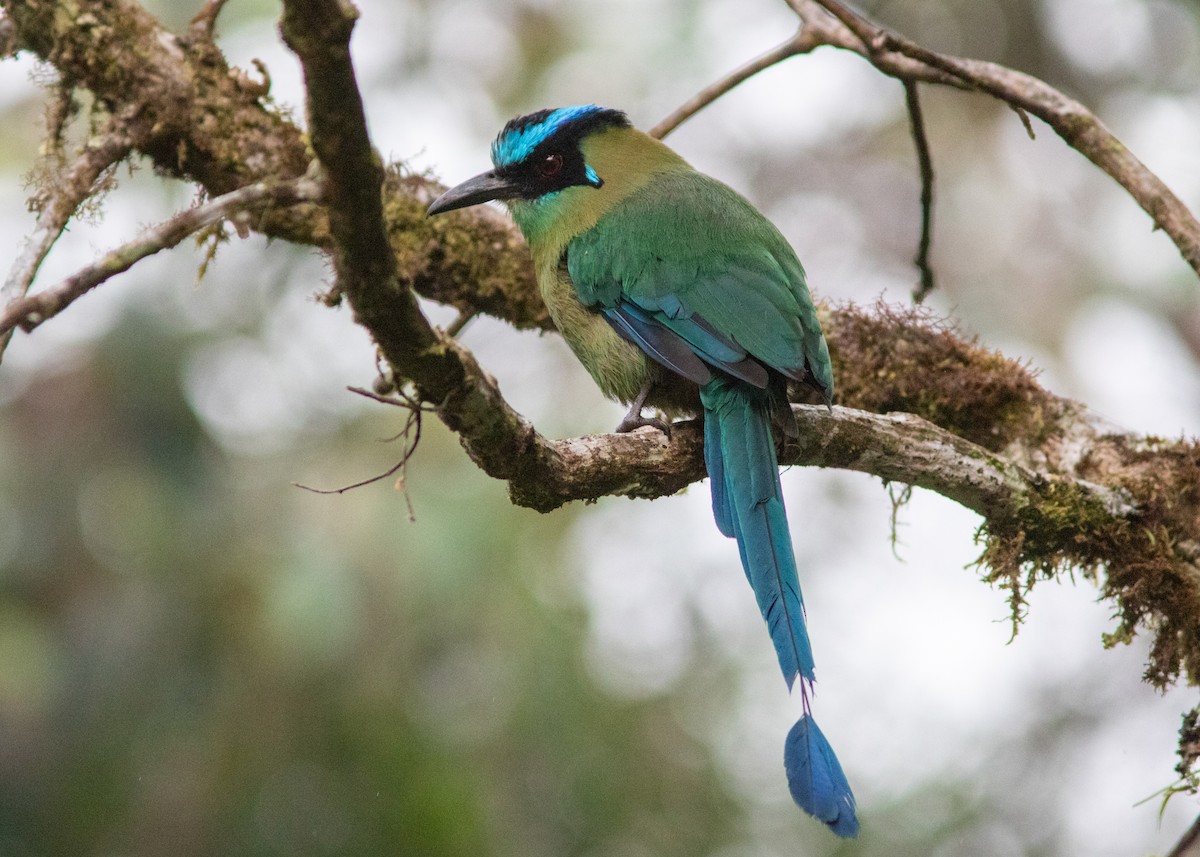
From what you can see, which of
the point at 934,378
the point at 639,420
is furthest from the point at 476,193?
the point at 934,378

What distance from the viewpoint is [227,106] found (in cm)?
328

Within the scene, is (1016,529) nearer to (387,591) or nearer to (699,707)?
(387,591)

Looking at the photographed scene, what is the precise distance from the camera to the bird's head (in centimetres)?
350

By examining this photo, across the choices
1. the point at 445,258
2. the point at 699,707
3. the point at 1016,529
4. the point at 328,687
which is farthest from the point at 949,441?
the point at 699,707

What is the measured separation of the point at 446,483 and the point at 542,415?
1462mm

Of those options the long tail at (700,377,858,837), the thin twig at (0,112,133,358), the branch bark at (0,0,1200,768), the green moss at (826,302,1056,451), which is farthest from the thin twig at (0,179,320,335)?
the green moss at (826,302,1056,451)

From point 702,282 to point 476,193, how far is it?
0.72 meters

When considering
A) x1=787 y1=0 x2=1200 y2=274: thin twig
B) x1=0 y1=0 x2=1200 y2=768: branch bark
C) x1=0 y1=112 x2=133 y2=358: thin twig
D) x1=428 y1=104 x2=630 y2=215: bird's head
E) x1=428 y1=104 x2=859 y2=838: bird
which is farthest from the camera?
x1=428 y1=104 x2=630 y2=215: bird's head

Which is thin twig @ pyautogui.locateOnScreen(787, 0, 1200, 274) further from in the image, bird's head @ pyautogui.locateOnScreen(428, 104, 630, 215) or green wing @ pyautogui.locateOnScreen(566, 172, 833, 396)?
bird's head @ pyautogui.locateOnScreen(428, 104, 630, 215)

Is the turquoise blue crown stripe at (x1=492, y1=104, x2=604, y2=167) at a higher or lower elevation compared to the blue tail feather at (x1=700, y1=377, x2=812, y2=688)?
higher

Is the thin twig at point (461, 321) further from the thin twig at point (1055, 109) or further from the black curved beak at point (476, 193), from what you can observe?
the thin twig at point (1055, 109)

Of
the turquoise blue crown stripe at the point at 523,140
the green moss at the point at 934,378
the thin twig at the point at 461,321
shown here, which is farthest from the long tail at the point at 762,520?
the turquoise blue crown stripe at the point at 523,140

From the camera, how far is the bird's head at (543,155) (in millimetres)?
3498

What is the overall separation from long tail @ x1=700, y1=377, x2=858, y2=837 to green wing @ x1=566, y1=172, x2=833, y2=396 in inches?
3.4
